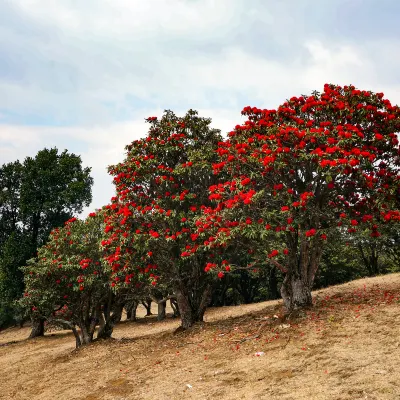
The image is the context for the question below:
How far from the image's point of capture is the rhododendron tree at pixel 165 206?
14031 mm

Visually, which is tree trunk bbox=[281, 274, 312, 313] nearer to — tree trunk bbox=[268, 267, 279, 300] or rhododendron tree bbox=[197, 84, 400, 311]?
rhododendron tree bbox=[197, 84, 400, 311]

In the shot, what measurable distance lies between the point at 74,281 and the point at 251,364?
1143 cm

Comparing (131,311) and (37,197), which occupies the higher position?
(37,197)

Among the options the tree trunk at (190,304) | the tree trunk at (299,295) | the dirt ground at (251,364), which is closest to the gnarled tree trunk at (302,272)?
the tree trunk at (299,295)

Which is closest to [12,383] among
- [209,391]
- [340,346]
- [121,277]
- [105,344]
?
[105,344]

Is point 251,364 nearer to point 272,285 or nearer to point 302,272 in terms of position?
point 302,272

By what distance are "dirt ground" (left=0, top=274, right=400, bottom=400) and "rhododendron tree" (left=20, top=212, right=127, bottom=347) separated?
2.44m

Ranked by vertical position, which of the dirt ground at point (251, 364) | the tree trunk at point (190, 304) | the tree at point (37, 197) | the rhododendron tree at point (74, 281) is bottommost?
the dirt ground at point (251, 364)

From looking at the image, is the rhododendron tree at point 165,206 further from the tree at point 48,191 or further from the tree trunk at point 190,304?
the tree at point 48,191

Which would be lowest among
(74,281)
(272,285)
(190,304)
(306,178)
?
(272,285)

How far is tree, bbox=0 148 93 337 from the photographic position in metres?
27.6

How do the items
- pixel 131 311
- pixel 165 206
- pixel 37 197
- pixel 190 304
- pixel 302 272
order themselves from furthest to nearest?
pixel 131 311 < pixel 37 197 < pixel 190 304 < pixel 165 206 < pixel 302 272

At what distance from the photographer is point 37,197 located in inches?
1117

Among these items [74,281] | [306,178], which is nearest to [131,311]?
[74,281]
